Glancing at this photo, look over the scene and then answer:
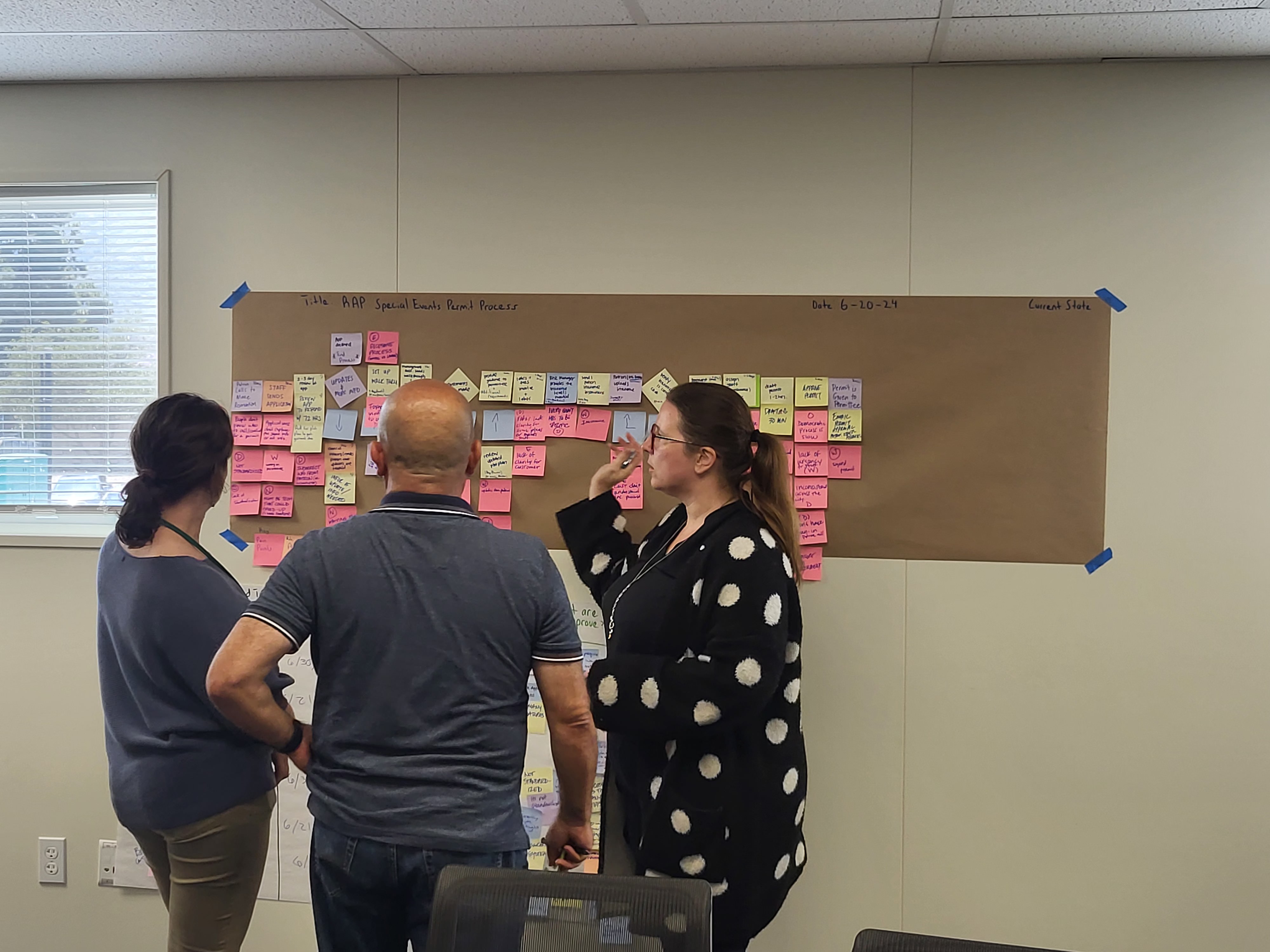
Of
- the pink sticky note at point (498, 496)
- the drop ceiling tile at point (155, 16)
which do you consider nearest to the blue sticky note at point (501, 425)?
the pink sticky note at point (498, 496)

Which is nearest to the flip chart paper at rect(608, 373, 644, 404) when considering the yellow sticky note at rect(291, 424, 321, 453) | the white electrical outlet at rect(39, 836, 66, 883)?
the yellow sticky note at rect(291, 424, 321, 453)

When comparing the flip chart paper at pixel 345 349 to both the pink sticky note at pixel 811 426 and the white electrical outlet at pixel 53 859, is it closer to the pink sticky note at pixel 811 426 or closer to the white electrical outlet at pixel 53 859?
the pink sticky note at pixel 811 426

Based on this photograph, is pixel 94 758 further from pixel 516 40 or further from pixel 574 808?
pixel 516 40

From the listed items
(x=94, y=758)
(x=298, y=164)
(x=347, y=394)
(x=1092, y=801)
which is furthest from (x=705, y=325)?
(x=94, y=758)

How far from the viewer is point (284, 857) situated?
103 inches

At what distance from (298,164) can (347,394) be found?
25.5 inches

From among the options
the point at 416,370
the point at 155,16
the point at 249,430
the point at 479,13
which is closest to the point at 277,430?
the point at 249,430

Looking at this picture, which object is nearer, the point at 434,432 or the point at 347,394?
the point at 434,432

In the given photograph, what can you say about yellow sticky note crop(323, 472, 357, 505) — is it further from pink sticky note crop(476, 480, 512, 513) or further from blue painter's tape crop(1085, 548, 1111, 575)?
blue painter's tape crop(1085, 548, 1111, 575)

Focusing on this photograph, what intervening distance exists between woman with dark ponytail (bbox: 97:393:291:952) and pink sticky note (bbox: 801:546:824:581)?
51.3 inches

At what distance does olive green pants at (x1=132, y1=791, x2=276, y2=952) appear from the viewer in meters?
1.75

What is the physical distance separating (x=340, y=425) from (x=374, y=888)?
1.41 meters

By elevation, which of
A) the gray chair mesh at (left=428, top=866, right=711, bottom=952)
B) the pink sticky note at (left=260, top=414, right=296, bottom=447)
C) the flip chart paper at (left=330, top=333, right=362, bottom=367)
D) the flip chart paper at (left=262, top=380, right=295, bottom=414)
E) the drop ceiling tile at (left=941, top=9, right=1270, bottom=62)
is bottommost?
the gray chair mesh at (left=428, top=866, right=711, bottom=952)

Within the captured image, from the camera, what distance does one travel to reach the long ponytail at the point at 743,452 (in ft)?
6.46
